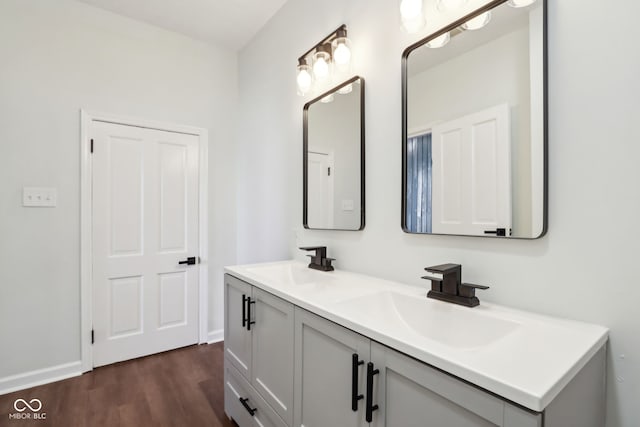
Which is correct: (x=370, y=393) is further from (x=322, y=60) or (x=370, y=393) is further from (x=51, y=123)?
(x=51, y=123)

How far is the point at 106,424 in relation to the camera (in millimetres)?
A: 1795

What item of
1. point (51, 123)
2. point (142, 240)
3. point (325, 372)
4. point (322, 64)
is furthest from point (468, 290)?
point (51, 123)

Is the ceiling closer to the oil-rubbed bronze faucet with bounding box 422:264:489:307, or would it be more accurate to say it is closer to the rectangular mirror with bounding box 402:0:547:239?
the rectangular mirror with bounding box 402:0:547:239

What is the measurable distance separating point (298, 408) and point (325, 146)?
143 centimetres

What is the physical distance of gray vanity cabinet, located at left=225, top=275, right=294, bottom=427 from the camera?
1.29 metres

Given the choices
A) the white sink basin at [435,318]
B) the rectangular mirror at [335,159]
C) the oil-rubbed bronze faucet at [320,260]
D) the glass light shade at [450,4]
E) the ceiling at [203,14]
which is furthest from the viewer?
the ceiling at [203,14]

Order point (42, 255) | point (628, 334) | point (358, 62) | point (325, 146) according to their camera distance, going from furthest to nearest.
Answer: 1. point (42, 255)
2. point (325, 146)
3. point (358, 62)
4. point (628, 334)

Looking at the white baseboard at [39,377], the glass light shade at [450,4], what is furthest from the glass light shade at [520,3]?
the white baseboard at [39,377]

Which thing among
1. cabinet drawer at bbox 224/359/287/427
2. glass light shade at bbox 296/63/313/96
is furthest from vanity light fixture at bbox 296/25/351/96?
cabinet drawer at bbox 224/359/287/427

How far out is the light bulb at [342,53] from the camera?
1736mm

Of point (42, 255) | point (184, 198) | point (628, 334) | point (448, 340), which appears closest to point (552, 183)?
point (628, 334)

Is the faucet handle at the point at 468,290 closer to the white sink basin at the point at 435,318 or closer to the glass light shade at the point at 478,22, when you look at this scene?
the white sink basin at the point at 435,318

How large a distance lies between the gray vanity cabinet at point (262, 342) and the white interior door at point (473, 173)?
0.78 metres

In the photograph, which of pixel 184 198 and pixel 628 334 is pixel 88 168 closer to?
pixel 184 198
